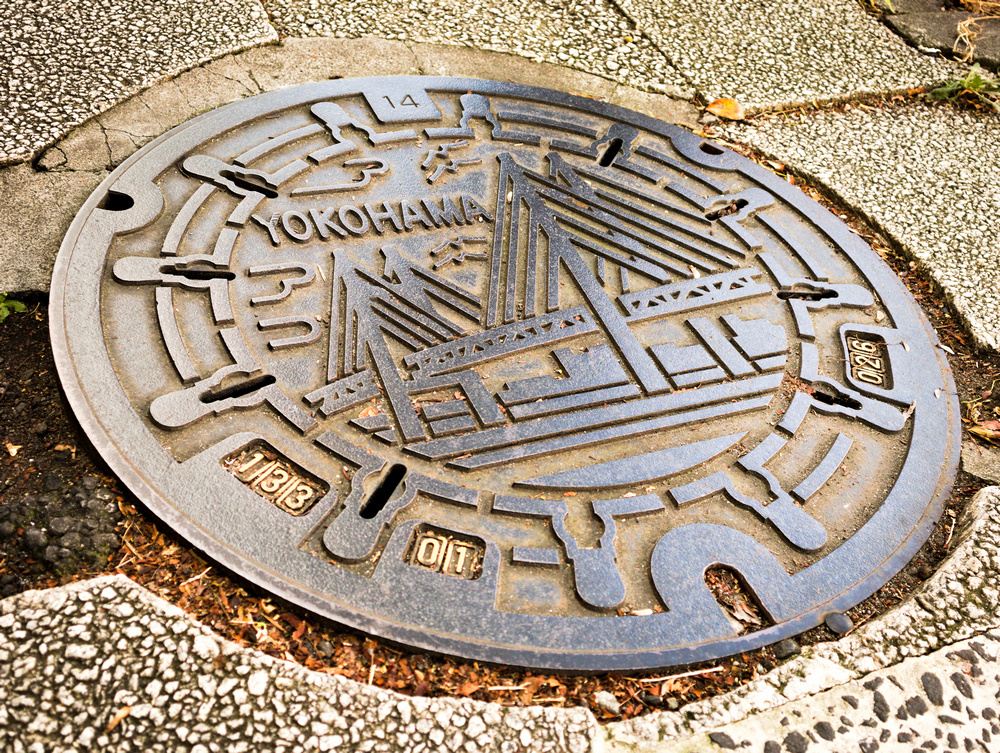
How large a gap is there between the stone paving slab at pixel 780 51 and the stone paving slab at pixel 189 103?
1.16 ft

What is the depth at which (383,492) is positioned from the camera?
1783mm

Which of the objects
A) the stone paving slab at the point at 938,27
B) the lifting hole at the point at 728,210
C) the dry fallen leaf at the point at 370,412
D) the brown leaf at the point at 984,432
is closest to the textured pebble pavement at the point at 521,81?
the stone paving slab at the point at 938,27

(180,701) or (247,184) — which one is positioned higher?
(247,184)

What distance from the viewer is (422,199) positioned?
7.97ft

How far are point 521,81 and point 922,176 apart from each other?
163 cm

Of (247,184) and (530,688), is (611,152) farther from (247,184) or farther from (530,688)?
(530,688)

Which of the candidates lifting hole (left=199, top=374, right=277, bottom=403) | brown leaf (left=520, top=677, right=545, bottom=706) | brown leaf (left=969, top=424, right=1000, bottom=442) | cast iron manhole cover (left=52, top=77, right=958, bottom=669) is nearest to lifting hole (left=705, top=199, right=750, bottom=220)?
cast iron manhole cover (left=52, top=77, right=958, bottom=669)

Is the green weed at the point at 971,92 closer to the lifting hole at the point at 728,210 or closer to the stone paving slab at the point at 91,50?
the lifting hole at the point at 728,210

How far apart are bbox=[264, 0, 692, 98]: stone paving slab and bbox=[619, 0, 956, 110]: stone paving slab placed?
0.14 meters

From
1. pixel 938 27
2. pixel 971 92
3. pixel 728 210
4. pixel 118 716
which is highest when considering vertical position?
pixel 938 27

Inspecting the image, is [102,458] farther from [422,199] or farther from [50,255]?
[422,199]

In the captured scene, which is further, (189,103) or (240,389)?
(189,103)

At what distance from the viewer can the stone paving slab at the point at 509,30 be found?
3154mm

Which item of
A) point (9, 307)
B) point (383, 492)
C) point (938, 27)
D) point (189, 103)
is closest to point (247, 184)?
point (189, 103)
